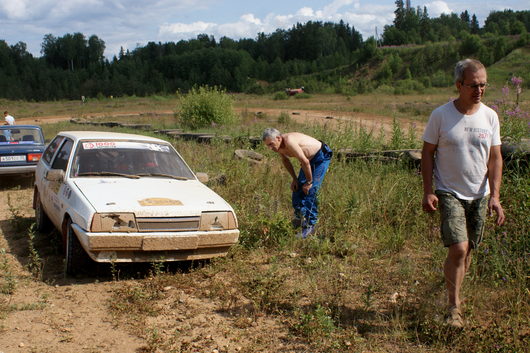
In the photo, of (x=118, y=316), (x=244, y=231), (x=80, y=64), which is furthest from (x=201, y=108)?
(x=80, y=64)

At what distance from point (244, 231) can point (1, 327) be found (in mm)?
3082

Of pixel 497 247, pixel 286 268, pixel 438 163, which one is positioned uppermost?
pixel 438 163

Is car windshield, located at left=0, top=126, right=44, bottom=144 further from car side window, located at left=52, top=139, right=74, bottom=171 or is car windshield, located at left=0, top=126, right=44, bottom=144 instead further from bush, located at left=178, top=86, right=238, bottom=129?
bush, located at left=178, top=86, right=238, bottom=129

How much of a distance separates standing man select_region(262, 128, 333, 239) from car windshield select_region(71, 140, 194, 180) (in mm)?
1220

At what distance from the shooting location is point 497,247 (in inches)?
206

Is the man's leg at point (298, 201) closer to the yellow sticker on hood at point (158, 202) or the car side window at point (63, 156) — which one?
the yellow sticker on hood at point (158, 202)

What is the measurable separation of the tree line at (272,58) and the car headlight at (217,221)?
5075 cm

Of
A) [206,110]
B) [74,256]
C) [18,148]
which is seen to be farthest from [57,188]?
[206,110]

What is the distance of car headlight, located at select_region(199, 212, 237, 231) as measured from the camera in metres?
5.85

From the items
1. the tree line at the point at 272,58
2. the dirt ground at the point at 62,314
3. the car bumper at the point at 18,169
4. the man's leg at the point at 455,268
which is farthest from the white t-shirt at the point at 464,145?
the tree line at the point at 272,58

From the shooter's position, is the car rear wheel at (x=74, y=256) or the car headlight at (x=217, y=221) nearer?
the car rear wheel at (x=74, y=256)

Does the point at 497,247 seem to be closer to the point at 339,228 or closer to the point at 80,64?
the point at 339,228

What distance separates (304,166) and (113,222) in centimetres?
241

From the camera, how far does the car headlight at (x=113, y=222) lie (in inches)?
213
